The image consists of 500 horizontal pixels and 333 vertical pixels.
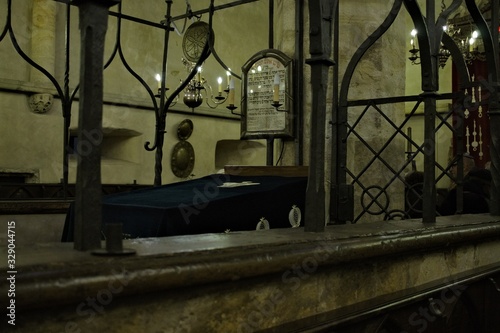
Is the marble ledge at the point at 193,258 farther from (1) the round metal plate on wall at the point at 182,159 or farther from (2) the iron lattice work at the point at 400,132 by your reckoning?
(1) the round metal plate on wall at the point at 182,159

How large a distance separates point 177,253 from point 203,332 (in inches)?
6.2

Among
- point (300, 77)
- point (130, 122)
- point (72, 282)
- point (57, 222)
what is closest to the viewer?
point (72, 282)

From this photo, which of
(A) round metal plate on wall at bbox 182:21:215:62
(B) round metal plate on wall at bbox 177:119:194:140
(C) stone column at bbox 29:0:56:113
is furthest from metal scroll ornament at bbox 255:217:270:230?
(B) round metal plate on wall at bbox 177:119:194:140

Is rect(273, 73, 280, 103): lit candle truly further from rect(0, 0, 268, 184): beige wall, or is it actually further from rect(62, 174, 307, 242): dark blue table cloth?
rect(0, 0, 268, 184): beige wall

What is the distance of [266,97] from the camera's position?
3.76m

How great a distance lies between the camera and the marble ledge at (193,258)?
0.72 meters

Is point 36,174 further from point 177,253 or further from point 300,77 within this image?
point 177,253

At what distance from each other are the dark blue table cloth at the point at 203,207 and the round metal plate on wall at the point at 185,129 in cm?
765

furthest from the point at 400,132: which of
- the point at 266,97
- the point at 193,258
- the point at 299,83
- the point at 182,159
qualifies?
the point at 182,159

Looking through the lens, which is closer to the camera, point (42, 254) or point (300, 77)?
point (42, 254)

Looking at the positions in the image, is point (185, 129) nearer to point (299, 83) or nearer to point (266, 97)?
point (266, 97)

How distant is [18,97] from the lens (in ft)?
26.2

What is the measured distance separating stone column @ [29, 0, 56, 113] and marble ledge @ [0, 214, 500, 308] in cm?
742

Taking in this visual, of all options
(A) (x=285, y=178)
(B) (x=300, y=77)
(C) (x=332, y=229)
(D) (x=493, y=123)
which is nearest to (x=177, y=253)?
(C) (x=332, y=229)
